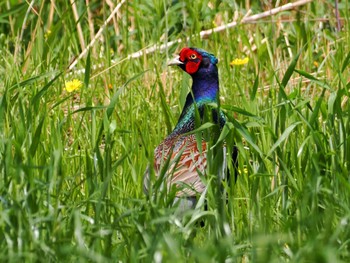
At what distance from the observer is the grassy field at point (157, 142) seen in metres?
3.14

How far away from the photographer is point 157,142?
508cm

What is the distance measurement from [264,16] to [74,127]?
203 centimetres

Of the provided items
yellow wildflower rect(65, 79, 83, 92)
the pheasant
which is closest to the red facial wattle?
the pheasant

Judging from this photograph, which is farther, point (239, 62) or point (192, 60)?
point (239, 62)

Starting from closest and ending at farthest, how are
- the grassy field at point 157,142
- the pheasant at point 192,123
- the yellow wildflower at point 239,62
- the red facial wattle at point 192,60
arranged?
the grassy field at point 157,142
the pheasant at point 192,123
the red facial wattle at point 192,60
the yellow wildflower at point 239,62

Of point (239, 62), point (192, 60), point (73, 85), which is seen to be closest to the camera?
point (192, 60)

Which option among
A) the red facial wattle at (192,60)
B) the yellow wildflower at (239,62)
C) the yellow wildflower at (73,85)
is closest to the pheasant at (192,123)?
the red facial wattle at (192,60)

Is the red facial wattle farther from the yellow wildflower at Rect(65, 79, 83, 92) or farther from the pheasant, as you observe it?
the yellow wildflower at Rect(65, 79, 83, 92)

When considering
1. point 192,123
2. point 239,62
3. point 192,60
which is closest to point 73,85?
point 192,60

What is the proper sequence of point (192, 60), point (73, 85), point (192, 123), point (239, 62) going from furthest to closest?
point (239, 62) < point (73, 85) < point (192, 60) < point (192, 123)

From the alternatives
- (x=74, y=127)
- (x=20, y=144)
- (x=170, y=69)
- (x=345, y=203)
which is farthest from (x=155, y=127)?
(x=345, y=203)

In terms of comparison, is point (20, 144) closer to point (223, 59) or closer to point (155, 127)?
point (155, 127)

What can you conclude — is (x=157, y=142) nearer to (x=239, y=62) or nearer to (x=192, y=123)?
(x=192, y=123)

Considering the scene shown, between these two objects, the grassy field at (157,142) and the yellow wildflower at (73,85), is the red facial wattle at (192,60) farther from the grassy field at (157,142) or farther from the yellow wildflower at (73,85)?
the yellow wildflower at (73,85)
